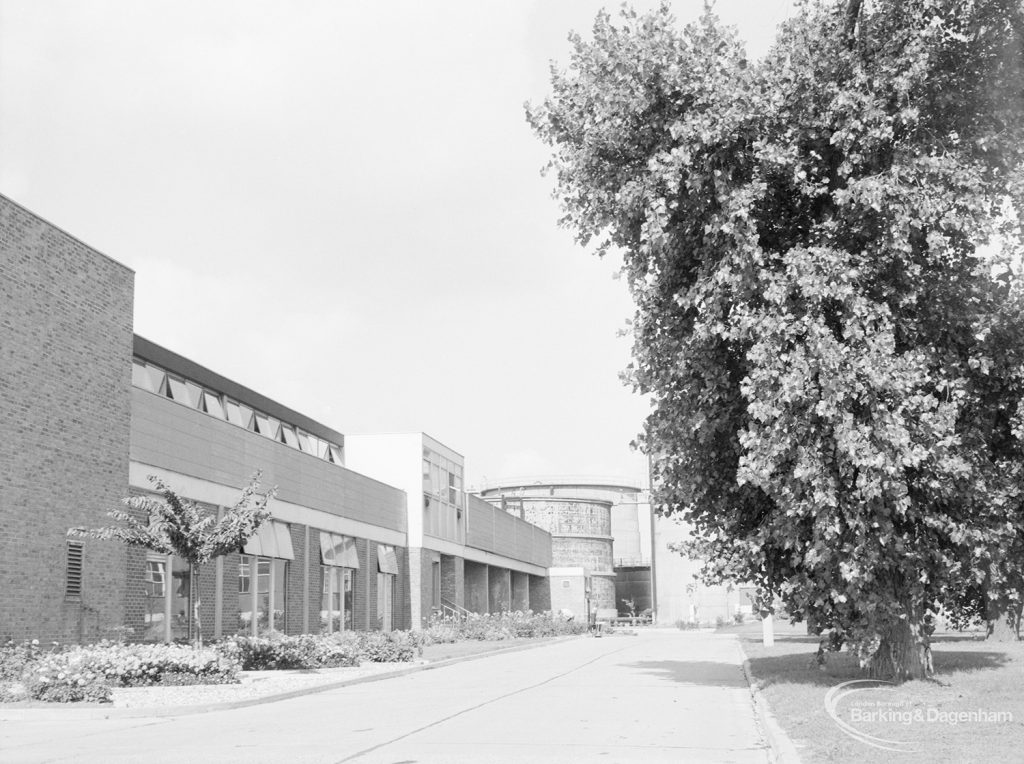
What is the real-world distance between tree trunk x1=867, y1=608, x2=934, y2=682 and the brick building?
1246cm

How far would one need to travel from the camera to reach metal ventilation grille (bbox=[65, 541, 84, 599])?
21391mm

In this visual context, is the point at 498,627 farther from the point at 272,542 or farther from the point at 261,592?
the point at 261,592

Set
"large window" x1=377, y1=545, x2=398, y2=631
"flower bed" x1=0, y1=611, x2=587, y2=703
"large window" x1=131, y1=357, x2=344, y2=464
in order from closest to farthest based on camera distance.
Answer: "flower bed" x1=0, y1=611, x2=587, y2=703 → "large window" x1=131, y1=357, x2=344, y2=464 → "large window" x1=377, y1=545, x2=398, y2=631

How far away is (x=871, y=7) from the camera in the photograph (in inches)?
694

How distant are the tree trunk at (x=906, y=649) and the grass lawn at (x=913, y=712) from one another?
1.14 ft

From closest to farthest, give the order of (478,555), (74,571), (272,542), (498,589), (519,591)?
(74,571) < (272,542) < (478,555) < (498,589) < (519,591)

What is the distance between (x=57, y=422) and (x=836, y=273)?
1401 cm

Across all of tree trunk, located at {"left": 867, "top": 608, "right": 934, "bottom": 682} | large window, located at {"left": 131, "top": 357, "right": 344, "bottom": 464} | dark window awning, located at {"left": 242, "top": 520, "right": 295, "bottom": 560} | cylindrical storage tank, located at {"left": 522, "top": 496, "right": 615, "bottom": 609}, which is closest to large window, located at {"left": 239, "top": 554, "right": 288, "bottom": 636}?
dark window awning, located at {"left": 242, "top": 520, "right": 295, "bottom": 560}

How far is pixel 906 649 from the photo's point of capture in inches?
698

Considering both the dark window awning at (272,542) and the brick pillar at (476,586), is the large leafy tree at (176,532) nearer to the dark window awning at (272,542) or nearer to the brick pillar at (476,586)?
the dark window awning at (272,542)

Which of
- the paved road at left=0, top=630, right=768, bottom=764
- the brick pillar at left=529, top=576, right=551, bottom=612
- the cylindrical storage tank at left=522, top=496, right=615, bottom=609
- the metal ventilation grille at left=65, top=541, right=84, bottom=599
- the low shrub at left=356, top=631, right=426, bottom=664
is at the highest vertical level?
the cylindrical storage tank at left=522, top=496, right=615, bottom=609

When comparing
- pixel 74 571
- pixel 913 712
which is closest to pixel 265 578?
pixel 74 571

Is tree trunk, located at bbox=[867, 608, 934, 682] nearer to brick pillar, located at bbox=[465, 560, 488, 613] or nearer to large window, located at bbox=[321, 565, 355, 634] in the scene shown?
large window, located at bbox=[321, 565, 355, 634]

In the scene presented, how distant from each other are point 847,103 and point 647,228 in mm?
3340
